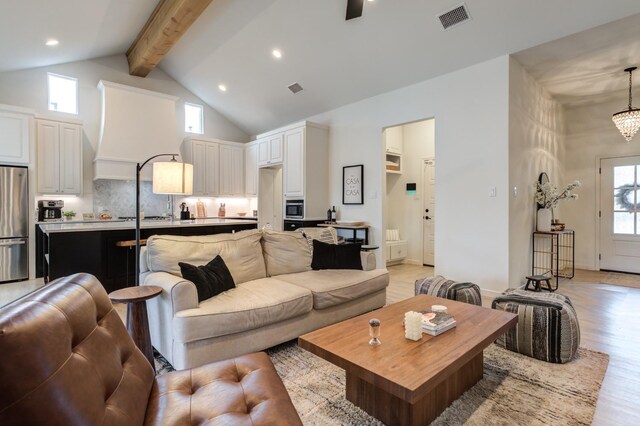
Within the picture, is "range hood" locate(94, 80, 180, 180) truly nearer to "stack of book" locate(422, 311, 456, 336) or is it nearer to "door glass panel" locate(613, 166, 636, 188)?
"stack of book" locate(422, 311, 456, 336)

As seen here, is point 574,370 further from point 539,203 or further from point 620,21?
point 620,21

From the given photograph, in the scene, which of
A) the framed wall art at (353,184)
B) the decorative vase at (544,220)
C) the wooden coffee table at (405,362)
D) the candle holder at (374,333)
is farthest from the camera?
the framed wall art at (353,184)

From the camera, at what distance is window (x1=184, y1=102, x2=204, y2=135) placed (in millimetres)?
7509

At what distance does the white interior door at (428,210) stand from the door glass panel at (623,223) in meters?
2.93

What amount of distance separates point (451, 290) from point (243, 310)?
1881mm

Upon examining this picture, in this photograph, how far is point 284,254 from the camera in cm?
336

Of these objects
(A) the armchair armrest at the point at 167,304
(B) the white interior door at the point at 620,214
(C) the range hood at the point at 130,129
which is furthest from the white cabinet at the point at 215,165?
(B) the white interior door at the point at 620,214

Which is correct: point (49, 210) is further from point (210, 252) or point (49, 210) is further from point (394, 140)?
point (394, 140)

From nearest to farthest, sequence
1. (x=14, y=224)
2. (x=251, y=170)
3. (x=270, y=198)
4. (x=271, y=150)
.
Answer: (x=14, y=224) → (x=271, y=150) → (x=270, y=198) → (x=251, y=170)

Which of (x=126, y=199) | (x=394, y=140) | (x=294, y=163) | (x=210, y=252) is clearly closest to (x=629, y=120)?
(x=394, y=140)

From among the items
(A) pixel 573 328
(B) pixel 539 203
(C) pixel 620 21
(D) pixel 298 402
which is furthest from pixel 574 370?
(C) pixel 620 21

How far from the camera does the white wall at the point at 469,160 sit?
13.2 ft

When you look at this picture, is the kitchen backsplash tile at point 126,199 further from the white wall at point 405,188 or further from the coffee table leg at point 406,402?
the coffee table leg at point 406,402

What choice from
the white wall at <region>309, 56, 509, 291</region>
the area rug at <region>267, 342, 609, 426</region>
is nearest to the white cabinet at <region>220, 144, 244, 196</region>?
the white wall at <region>309, 56, 509, 291</region>
